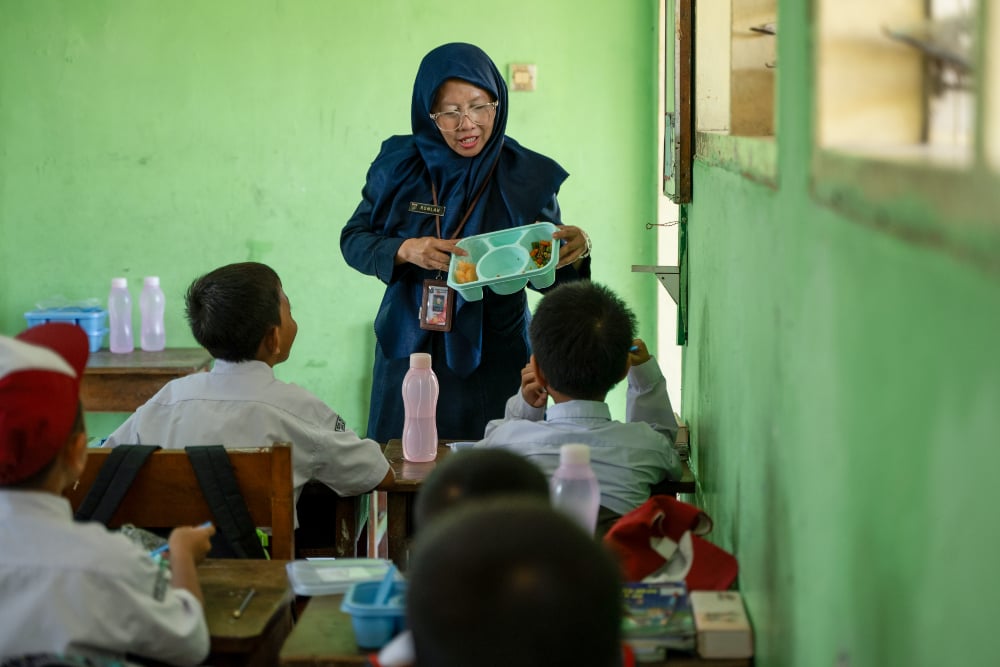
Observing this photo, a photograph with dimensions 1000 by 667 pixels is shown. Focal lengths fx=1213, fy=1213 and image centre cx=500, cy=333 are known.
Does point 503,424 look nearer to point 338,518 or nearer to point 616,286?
point 338,518

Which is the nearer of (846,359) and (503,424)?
(846,359)

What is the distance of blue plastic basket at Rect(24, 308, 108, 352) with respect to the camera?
5254 mm

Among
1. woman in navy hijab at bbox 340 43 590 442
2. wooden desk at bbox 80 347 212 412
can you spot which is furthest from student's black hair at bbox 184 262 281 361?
wooden desk at bbox 80 347 212 412

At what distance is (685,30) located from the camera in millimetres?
3311

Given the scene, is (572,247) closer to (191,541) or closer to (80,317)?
(191,541)

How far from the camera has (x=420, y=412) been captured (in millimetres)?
3078

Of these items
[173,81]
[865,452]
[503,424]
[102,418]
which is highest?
[173,81]

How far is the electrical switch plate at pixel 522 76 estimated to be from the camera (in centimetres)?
539

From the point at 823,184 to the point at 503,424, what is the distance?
4.69 ft

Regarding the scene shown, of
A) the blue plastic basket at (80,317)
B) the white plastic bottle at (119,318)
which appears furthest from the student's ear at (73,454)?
the white plastic bottle at (119,318)

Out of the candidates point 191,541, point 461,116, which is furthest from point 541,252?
point 191,541

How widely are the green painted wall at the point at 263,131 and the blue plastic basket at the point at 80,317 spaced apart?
238 millimetres

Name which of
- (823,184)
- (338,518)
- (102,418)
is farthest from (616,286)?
(823,184)

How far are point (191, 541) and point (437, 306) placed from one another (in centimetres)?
157
